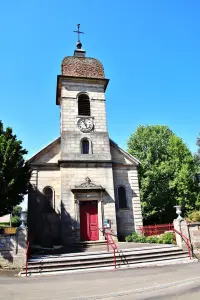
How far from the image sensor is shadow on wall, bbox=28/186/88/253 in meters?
15.9

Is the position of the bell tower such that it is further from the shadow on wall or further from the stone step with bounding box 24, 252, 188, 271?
the stone step with bounding box 24, 252, 188, 271

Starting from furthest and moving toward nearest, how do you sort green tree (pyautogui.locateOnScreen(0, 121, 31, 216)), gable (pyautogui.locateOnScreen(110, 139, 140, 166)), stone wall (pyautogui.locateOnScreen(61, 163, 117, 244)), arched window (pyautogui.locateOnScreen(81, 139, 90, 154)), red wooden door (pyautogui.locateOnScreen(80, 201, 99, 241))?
gable (pyautogui.locateOnScreen(110, 139, 140, 166))
arched window (pyautogui.locateOnScreen(81, 139, 90, 154))
red wooden door (pyautogui.locateOnScreen(80, 201, 99, 241))
stone wall (pyautogui.locateOnScreen(61, 163, 117, 244))
green tree (pyautogui.locateOnScreen(0, 121, 31, 216))

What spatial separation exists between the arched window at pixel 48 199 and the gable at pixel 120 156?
5559 mm

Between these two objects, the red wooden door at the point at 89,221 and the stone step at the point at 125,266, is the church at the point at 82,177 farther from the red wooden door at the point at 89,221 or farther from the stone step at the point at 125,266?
the stone step at the point at 125,266

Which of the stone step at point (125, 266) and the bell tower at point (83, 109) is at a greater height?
the bell tower at point (83, 109)

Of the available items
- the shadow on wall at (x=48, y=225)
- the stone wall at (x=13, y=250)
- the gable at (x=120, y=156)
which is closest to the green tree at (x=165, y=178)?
the gable at (x=120, y=156)

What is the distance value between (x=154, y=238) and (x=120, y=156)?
→ 276 inches

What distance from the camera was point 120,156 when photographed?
19.9 metres

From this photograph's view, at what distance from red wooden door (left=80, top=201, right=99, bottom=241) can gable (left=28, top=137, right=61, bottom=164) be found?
417 cm

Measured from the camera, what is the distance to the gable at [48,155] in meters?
18.2

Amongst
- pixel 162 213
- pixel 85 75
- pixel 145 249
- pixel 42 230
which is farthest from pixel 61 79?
pixel 162 213

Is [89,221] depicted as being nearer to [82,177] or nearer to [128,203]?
[82,177]

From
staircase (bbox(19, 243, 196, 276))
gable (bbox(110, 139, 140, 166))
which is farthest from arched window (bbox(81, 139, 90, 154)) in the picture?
staircase (bbox(19, 243, 196, 276))

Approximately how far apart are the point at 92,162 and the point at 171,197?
13.9 m
